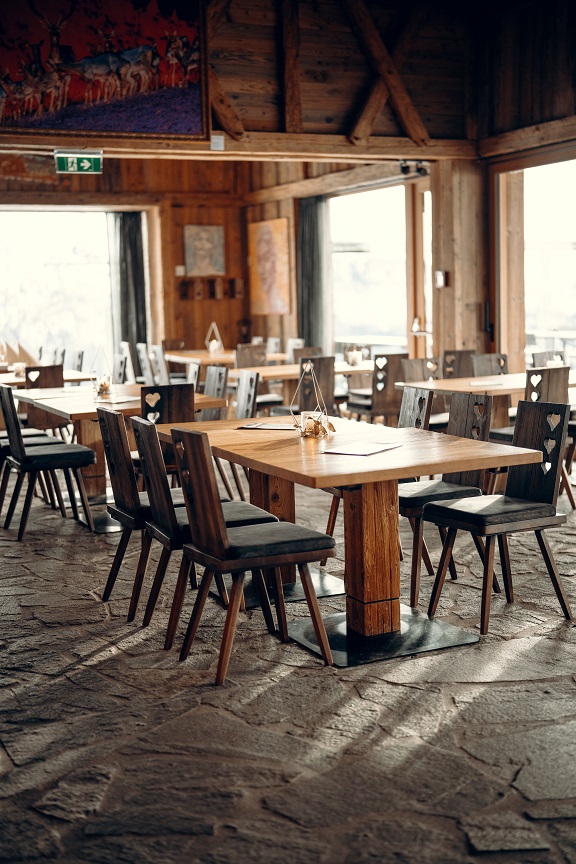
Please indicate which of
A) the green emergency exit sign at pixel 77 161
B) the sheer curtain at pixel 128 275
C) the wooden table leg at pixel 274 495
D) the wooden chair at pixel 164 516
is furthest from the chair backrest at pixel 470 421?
the sheer curtain at pixel 128 275

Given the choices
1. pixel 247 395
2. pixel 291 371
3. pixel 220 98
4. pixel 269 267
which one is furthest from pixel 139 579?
pixel 269 267

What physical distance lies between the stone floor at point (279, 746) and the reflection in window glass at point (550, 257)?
455 centimetres

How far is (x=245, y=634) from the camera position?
14.4 feet

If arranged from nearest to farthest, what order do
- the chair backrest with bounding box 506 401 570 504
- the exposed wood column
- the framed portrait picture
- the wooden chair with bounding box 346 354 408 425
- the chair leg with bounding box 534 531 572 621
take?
1. the chair backrest with bounding box 506 401 570 504
2. the chair leg with bounding box 534 531 572 621
3. the wooden chair with bounding box 346 354 408 425
4. the exposed wood column
5. the framed portrait picture

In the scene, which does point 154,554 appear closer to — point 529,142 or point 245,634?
point 245,634

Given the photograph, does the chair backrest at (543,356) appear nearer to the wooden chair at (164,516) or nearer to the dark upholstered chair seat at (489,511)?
the dark upholstered chair seat at (489,511)

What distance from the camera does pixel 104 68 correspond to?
7.93m

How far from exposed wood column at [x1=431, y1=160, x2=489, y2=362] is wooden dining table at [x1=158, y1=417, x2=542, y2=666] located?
5.11 m

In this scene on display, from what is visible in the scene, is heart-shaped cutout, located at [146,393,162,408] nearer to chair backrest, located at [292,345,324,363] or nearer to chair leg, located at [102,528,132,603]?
chair leg, located at [102,528,132,603]

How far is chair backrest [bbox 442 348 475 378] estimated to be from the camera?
8.05 m

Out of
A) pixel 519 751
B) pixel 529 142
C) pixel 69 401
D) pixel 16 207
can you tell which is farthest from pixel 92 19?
pixel 519 751

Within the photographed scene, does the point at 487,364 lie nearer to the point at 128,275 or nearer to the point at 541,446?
the point at 541,446

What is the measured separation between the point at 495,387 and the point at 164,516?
3220 millimetres

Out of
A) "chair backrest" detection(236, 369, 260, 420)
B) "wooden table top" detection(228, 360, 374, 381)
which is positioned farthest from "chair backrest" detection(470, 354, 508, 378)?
"chair backrest" detection(236, 369, 260, 420)
